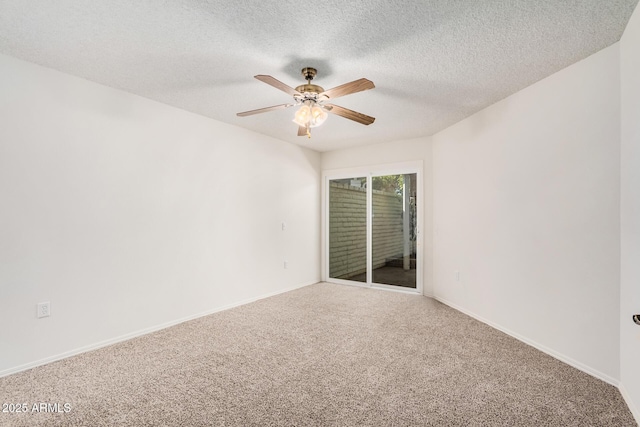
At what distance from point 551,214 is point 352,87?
2.05m

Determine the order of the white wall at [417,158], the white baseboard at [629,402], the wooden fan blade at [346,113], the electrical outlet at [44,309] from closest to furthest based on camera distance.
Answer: the white baseboard at [629,402]
the electrical outlet at [44,309]
the wooden fan blade at [346,113]
the white wall at [417,158]

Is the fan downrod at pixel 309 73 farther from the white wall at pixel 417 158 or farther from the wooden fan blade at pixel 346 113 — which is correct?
the white wall at pixel 417 158

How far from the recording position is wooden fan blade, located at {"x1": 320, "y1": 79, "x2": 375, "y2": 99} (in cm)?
215

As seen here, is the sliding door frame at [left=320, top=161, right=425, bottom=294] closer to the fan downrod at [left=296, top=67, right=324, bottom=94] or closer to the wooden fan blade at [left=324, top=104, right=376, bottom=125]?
the wooden fan blade at [left=324, top=104, right=376, bottom=125]

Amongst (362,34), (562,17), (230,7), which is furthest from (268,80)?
(562,17)

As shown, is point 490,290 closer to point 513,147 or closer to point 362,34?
point 513,147

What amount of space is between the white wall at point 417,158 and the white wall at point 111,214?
1.80 meters

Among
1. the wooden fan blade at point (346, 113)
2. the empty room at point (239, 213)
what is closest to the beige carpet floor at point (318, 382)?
the empty room at point (239, 213)

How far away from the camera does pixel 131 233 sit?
3094mm

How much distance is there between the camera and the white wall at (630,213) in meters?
1.89

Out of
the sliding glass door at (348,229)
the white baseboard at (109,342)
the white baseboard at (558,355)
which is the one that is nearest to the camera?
the white baseboard at (558,355)

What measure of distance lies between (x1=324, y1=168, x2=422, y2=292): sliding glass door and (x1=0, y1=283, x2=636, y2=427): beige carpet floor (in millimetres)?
1731

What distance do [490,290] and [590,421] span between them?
1.68 m

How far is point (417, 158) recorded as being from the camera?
4.78 m
